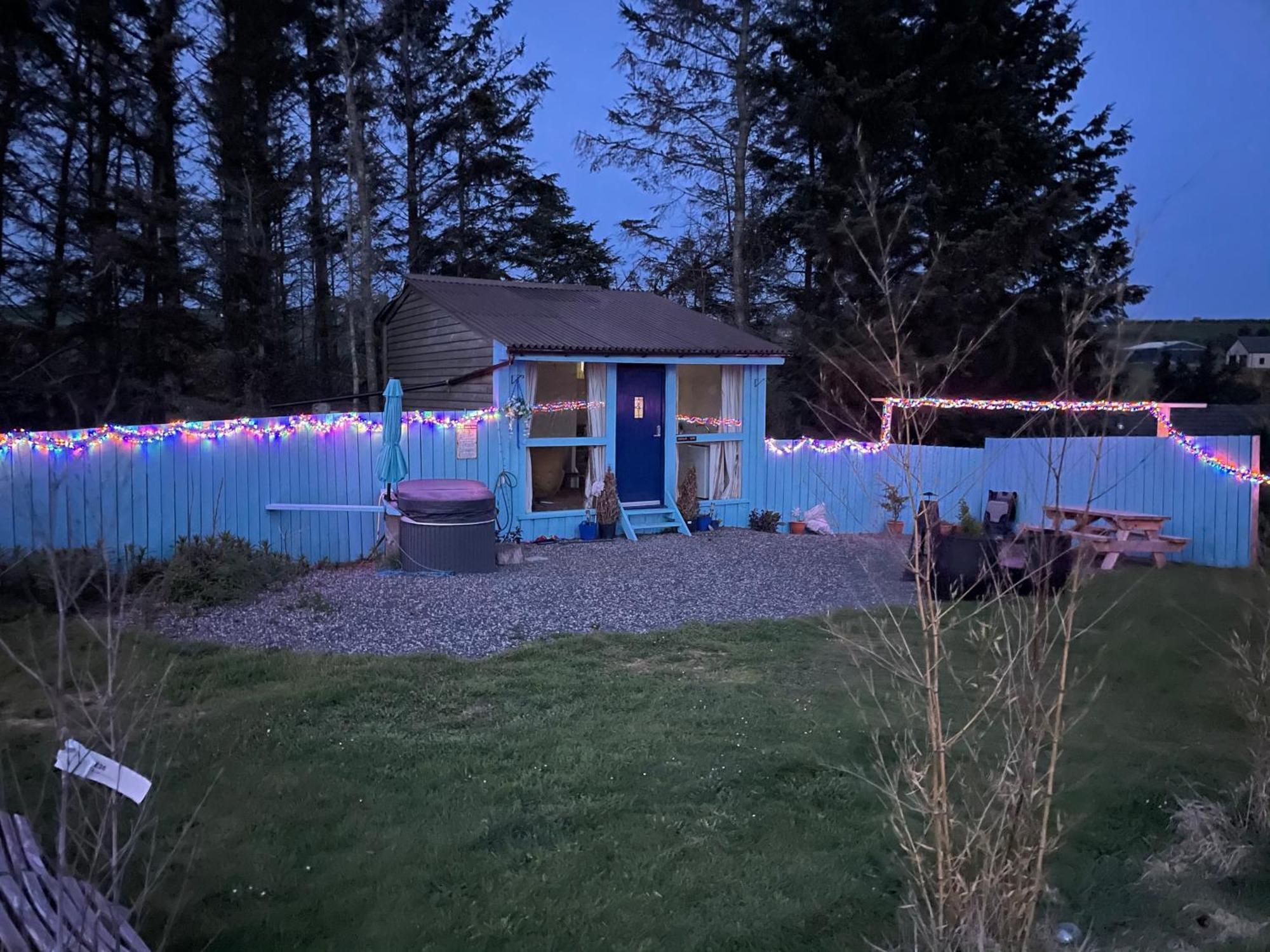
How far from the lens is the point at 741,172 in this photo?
20578mm

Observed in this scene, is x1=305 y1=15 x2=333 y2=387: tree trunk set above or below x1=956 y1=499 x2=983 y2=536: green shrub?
above

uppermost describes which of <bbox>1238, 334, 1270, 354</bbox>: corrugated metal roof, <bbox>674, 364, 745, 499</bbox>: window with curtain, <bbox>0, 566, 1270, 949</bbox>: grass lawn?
<bbox>1238, 334, 1270, 354</bbox>: corrugated metal roof

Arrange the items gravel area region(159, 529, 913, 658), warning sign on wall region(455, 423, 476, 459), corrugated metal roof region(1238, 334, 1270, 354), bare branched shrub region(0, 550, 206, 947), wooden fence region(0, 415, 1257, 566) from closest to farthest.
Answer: bare branched shrub region(0, 550, 206, 947)
gravel area region(159, 529, 913, 658)
wooden fence region(0, 415, 1257, 566)
warning sign on wall region(455, 423, 476, 459)
corrugated metal roof region(1238, 334, 1270, 354)

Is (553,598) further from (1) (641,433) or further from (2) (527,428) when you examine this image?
(1) (641,433)

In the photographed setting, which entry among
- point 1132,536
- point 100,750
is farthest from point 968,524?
point 100,750

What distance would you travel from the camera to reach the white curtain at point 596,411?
12.3m

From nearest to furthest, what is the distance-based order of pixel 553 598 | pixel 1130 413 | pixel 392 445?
pixel 553 598
pixel 392 445
pixel 1130 413

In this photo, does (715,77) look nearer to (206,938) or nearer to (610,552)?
(610,552)

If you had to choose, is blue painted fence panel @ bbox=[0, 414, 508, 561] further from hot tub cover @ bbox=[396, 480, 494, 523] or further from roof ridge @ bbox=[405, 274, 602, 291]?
roof ridge @ bbox=[405, 274, 602, 291]

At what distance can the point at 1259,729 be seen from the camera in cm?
416

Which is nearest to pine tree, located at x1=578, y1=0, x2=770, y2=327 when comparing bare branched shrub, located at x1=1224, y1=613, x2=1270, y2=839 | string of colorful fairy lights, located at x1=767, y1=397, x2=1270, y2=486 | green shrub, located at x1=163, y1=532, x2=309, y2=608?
string of colorful fairy lights, located at x1=767, y1=397, x2=1270, y2=486

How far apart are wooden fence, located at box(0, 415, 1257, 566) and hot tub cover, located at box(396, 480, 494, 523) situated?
3.30ft

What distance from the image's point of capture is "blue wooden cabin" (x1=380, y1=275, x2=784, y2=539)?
1177 cm

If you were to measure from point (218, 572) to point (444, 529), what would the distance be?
2.14 meters
